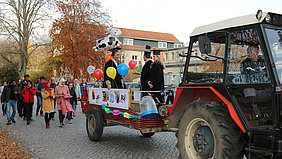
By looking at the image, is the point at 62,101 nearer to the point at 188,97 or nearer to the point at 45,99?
the point at 45,99

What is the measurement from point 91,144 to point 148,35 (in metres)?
62.2

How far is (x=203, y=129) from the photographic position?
421 centimetres

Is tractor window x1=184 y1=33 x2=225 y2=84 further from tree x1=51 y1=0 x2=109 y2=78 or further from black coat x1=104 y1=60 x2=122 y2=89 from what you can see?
A: tree x1=51 y1=0 x2=109 y2=78

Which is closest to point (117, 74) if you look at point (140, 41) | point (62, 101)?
point (62, 101)

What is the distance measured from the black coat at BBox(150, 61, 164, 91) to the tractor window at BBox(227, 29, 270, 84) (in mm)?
2700

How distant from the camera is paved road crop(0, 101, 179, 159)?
20.0 ft

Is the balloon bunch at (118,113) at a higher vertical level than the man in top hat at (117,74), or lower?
lower

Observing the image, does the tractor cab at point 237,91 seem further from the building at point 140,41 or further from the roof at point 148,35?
the roof at point 148,35

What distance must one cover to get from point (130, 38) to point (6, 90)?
51.0 m

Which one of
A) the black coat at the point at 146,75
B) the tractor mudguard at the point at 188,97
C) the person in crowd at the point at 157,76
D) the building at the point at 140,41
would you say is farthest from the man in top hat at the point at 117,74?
the building at the point at 140,41

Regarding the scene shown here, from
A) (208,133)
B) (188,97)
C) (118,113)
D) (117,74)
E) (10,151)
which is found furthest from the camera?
(117,74)

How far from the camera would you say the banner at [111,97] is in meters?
6.25

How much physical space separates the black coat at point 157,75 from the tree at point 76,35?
11.7 metres

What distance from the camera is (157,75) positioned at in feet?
21.8
